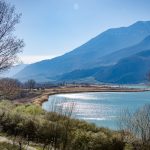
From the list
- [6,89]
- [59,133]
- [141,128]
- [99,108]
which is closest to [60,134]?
[59,133]

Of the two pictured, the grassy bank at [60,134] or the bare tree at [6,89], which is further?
the bare tree at [6,89]

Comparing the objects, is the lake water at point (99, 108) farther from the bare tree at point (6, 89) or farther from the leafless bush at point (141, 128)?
the leafless bush at point (141, 128)

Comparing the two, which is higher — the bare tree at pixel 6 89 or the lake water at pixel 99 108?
the bare tree at pixel 6 89

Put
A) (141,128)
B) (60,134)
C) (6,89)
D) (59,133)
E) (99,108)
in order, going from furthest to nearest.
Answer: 1. (99,108)
2. (6,89)
3. (59,133)
4. (60,134)
5. (141,128)

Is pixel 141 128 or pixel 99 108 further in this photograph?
pixel 99 108

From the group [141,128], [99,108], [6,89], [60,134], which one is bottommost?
[99,108]

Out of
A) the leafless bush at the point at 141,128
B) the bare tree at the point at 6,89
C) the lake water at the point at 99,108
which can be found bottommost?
the lake water at the point at 99,108

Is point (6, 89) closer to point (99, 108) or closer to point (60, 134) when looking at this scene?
point (60, 134)

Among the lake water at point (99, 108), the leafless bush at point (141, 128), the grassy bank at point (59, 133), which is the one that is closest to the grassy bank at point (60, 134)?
the grassy bank at point (59, 133)

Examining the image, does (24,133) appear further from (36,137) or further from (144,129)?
(144,129)

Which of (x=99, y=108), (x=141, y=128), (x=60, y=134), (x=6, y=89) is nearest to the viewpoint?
(x=141, y=128)

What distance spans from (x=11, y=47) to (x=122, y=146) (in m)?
7.63

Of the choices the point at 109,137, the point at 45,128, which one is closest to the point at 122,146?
the point at 109,137

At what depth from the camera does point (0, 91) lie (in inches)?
949
